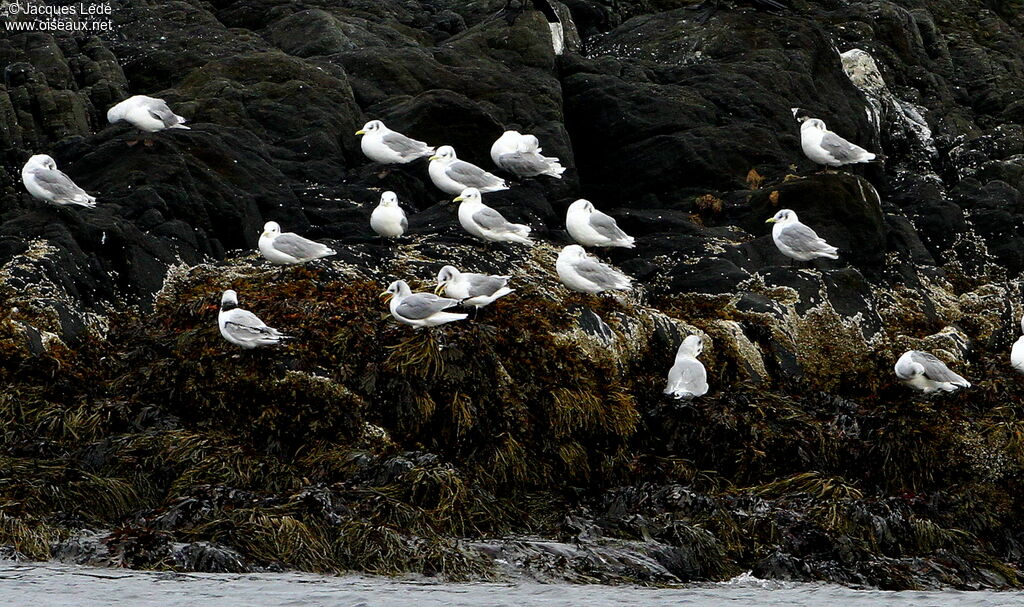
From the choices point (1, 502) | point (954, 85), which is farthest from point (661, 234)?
point (954, 85)

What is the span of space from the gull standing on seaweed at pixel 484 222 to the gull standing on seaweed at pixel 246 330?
2976mm

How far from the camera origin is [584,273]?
12461 mm

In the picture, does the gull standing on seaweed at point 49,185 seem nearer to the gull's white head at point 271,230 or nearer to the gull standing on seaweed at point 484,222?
the gull's white head at point 271,230

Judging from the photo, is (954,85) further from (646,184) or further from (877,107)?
(646,184)

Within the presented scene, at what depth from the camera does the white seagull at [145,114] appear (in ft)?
46.3

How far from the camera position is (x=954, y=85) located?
859 inches

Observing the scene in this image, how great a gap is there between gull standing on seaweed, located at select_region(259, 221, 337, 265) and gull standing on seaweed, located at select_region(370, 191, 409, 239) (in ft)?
2.84

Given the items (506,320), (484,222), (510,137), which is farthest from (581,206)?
(506,320)

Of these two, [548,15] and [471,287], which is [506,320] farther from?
[548,15]

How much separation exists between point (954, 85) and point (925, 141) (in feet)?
10.7

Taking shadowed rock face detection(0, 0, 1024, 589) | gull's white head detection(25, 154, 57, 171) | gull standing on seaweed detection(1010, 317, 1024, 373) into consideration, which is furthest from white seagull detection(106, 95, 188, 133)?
gull standing on seaweed detection(1010, 317, 1024, 373)

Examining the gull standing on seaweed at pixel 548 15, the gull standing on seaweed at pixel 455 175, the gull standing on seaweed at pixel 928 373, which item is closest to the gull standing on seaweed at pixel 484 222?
the gull standing on seaweed at pixel 455 175

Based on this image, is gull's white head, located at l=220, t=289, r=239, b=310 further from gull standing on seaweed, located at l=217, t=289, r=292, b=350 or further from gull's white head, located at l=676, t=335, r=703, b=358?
gull's white head, located at l=676, t=335, r=703, b=358

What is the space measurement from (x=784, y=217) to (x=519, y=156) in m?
3.06
